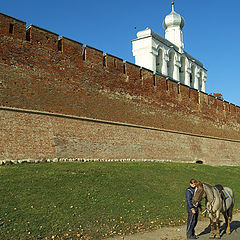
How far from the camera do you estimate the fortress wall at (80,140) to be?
1068 centimetres

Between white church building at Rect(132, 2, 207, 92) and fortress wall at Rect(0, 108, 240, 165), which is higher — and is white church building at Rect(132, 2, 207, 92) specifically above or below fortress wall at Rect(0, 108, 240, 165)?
above

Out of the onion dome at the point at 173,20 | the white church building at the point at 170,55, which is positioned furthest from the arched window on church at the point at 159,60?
the onion dome at the point at 173,20

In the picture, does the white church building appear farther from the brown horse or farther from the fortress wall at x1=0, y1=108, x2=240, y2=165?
the brown horse

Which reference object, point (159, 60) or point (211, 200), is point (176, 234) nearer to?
point (211, 200)

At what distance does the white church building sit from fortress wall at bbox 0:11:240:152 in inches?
297

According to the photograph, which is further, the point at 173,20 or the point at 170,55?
the point at 173,20

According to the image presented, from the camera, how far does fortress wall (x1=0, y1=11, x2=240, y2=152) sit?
11.2 meters

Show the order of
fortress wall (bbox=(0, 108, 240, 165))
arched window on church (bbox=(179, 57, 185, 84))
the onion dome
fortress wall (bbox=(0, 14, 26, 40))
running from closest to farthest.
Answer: fortress wall (bbox=(0, 108, 240, 165)) < fortress wall (bbox=(0, 14, 26, 40)) < arched window on church (bbox=(179, 57, 185, 84)) < the onion dome

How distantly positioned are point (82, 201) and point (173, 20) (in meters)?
28.4

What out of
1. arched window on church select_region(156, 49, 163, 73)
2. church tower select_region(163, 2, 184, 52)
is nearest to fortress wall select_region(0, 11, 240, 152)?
arched window on church select_region(156, 49, 163, 73)

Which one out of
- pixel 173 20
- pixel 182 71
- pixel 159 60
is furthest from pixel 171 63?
pixel 173 20

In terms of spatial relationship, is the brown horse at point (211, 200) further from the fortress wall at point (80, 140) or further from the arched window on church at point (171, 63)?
the arched window on church at point (171, 63)

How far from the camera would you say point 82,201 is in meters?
7.64

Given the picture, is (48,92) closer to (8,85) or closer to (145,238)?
(8,85)
